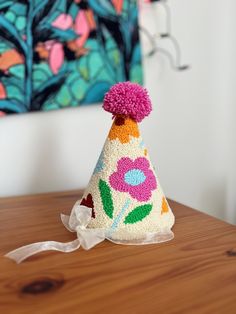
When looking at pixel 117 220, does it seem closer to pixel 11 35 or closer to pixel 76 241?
pixel 76 241

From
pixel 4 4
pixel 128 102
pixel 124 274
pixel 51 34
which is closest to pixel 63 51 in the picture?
pixel 51 34

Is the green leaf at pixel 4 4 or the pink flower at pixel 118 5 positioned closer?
the green leaf at pixel 4 4

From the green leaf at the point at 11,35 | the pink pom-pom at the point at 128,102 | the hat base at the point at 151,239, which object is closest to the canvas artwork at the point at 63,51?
the green leaf at the point at 11,35

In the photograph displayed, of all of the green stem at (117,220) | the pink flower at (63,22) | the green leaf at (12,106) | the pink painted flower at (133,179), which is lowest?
the green stem at (117,220)

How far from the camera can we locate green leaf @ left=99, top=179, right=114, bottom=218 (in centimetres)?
62

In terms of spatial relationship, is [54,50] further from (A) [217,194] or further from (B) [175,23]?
(A) [217,194]

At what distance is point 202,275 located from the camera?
520mm

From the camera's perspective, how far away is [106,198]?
2.05 feet

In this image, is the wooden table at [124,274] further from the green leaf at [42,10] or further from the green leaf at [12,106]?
the green leaf at [42,10]

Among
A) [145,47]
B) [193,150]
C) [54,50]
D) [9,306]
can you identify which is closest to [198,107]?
[193,150]

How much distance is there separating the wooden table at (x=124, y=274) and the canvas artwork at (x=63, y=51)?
0.93 ft

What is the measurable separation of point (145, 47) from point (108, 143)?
0.42m

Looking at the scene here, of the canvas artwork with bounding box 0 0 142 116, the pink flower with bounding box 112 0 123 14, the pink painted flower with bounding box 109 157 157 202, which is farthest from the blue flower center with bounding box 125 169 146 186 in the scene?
the pink flower with bounding box 112 0 123 14

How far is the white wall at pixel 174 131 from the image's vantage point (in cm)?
89
